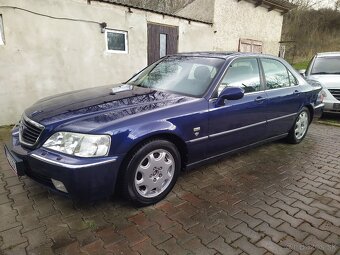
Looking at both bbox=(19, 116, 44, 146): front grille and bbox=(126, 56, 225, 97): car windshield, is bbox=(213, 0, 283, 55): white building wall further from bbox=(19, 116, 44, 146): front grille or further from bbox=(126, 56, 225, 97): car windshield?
bbox=(19, 116, 44, 146): front grille

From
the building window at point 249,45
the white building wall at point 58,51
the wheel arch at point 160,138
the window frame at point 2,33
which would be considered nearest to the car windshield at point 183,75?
the wheel arch at point 160,138

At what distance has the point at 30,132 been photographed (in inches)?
104

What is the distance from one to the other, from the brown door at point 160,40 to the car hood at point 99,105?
5.10 meters

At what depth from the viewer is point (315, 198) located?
310cm

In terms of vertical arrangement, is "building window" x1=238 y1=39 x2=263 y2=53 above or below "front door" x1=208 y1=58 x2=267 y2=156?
above

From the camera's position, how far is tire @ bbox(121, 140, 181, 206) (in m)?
2.59

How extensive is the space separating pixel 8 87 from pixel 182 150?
472cm

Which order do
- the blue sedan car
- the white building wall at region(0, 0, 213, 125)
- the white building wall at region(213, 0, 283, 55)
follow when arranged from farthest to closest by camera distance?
the white building wall at region(213, 0, 283, 55) → the white building wall at region(0, 0, 213, 125) → the blue sedan car

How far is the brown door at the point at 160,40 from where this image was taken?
8125mm

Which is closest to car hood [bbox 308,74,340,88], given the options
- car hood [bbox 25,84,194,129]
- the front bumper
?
car hood [bbox 25,84,194,129]

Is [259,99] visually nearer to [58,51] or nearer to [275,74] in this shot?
[275,74]

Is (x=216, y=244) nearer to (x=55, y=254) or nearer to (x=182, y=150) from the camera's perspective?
(x=182, y=150)

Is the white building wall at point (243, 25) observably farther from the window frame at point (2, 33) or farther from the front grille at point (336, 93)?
the window frame at point (2, 33)

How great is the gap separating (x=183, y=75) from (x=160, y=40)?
532 cm
